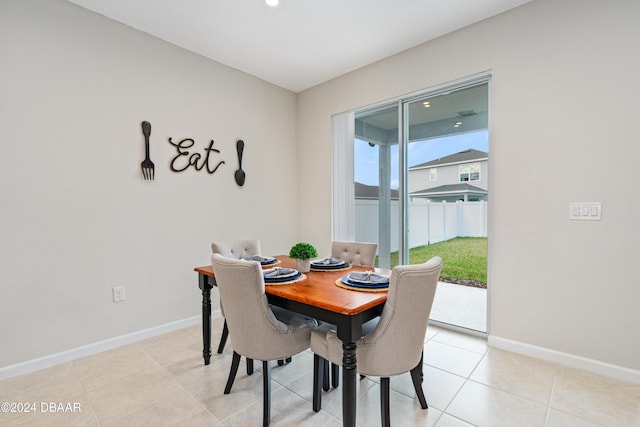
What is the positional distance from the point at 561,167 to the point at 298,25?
240 cm

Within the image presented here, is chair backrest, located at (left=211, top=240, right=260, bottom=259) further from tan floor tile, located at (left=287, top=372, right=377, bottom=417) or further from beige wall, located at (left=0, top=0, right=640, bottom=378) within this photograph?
tan floor tile, located at (left=287, top=372, right=377, bottom=417)

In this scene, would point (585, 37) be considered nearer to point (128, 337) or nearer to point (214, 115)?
point (214, 115)

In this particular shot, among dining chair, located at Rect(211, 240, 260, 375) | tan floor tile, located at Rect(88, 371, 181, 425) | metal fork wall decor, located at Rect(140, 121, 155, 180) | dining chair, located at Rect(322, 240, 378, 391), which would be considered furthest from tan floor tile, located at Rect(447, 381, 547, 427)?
metal fork wall decor, located at Rect(140, 121, 155, 180)

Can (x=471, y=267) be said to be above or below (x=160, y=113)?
below

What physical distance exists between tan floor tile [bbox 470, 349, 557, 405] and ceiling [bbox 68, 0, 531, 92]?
274 cm

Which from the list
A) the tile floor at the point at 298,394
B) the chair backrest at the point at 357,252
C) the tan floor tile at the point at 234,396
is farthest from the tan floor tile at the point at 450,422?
the chair backrest at the point at 357,252

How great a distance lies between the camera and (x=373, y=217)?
139 inches

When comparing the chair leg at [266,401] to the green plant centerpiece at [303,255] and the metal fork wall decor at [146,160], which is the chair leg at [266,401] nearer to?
the green plant centerpiece at [303,255]

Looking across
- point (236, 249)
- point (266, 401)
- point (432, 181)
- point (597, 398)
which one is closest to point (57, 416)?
point (266, 401)

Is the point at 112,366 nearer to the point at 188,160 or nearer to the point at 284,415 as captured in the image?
the point at 284,415

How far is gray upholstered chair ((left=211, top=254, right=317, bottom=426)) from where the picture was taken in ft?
5.16

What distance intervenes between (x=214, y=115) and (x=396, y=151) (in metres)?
2.00

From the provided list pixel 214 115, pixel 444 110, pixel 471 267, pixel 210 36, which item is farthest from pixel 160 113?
pixel 471 267

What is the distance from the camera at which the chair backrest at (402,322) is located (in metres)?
1.39
